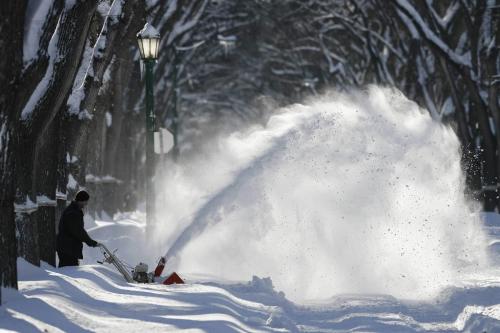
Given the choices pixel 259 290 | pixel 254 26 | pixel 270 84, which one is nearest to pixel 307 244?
pixel 259 290

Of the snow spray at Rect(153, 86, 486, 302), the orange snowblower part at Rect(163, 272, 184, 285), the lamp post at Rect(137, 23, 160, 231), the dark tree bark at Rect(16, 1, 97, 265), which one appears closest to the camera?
the dark tree bark at Rect(16, 1, 97, 265)

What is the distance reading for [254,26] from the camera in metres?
49.2

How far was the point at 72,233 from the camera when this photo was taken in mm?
14688

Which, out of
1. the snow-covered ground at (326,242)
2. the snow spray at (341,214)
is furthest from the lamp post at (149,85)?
the snow spray at (341,214)

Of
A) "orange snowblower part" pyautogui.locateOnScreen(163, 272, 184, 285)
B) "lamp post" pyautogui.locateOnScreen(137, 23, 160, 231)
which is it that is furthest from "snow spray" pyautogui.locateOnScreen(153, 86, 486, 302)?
"orange snowblower part" pyautogui.locateOnScreen(163, 272, 184, 285)

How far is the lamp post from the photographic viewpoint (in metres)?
20.4

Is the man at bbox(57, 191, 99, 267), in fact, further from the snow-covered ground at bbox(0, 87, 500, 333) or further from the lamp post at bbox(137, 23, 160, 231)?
the lamp post at bbox(137, 23, 160, 231)

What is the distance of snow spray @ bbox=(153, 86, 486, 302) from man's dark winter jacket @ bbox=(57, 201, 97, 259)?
8.80ft

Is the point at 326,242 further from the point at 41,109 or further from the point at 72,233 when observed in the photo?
the point at 41,109

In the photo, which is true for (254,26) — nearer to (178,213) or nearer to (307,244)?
(178,213)

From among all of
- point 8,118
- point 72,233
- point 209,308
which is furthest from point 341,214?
point 8,118

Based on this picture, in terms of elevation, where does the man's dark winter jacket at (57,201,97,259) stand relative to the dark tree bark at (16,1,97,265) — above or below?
below

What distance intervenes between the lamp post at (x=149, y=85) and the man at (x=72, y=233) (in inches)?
240

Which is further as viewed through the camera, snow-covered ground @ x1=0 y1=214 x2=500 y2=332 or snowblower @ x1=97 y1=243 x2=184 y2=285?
snowblower @ x1=97 y1=243 x2=184 y2=285
